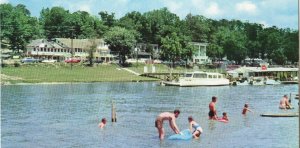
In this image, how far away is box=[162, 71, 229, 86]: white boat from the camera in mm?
106062

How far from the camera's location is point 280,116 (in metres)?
42.7

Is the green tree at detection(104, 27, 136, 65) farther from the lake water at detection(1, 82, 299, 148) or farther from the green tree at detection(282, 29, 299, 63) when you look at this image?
the lake water at detection(1, 82, 299, 148)

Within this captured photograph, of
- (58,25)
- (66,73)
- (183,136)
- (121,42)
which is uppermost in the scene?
(58,25)

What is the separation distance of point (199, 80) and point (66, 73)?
2784 cm

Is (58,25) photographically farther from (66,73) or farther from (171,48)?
(66,73)

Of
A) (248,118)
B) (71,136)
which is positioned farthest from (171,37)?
(71,136)

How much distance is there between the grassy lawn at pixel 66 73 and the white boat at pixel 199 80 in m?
14.9

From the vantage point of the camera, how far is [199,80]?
10731 centimetres

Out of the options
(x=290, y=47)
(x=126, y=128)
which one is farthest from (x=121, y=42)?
(x=126, y=128)

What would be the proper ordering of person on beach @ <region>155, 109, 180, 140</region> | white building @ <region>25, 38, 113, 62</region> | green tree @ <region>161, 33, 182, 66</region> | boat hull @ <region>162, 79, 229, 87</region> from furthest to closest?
1. white building @ <region>25, 38, 113, 62</region>
2. green tree @ <region>161, 33, 182, 66</region>
3. boat hull @ <region>162, 79, 229, 87</region>
4. person on beach @ <region>155, 109, 180, 140</region>

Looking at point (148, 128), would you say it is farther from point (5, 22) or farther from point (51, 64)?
point (5, 22)

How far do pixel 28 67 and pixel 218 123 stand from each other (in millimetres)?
81442

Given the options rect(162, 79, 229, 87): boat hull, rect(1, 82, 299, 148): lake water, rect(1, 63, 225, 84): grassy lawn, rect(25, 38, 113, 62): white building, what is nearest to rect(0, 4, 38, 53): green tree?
rect(25, 38, 113, 62): white building

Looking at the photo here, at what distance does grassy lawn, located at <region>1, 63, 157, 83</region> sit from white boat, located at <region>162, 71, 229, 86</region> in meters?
14.9
